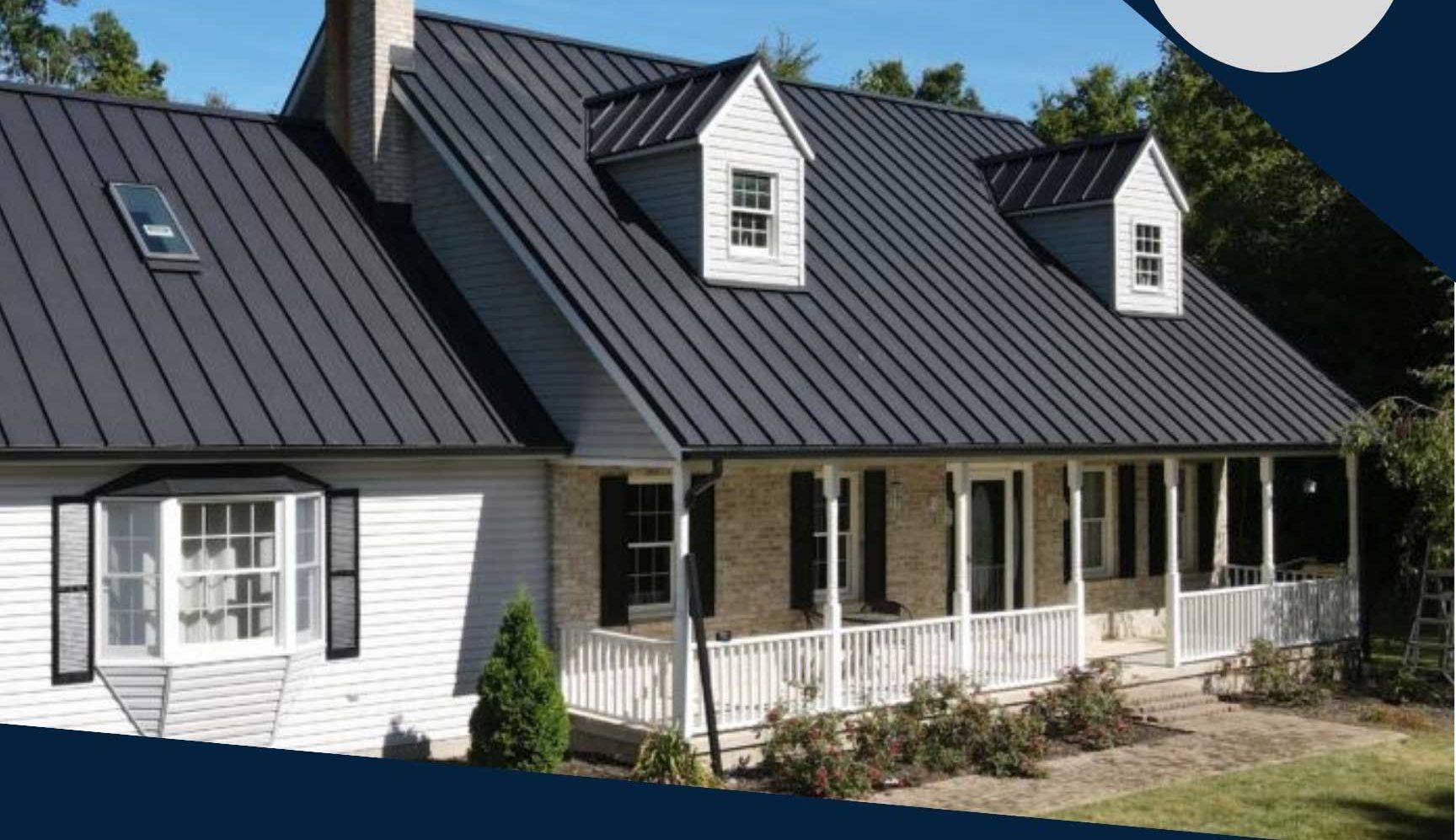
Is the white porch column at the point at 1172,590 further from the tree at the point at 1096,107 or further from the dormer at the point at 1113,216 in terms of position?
the tree at the point at 1096,107

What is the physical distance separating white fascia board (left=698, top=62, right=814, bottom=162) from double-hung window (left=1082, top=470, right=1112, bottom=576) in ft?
20.7

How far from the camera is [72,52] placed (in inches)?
1404

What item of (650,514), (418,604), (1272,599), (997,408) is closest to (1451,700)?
(1272,599)

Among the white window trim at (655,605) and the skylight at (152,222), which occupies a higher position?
the skylight at (152,222)

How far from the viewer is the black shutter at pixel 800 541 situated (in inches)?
691

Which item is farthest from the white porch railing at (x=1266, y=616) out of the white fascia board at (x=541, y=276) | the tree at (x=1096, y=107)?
the tree at (x=1096, y=107)

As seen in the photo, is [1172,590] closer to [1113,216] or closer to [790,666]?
[1113,216]

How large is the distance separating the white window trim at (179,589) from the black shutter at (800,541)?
5197 millimetres

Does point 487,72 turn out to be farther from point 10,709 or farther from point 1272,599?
point 1272,599

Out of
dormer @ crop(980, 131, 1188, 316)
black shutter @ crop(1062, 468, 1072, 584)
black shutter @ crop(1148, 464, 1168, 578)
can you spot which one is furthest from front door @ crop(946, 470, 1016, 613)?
dormer @ crop(980, 131, 1188, 316)

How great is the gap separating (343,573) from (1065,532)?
984cm

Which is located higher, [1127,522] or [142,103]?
[142,103]

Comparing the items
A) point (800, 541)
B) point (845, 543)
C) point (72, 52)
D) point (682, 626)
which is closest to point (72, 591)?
point (682, 626)

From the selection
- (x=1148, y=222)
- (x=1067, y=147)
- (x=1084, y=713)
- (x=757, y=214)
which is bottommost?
(x=1084, y=713)
